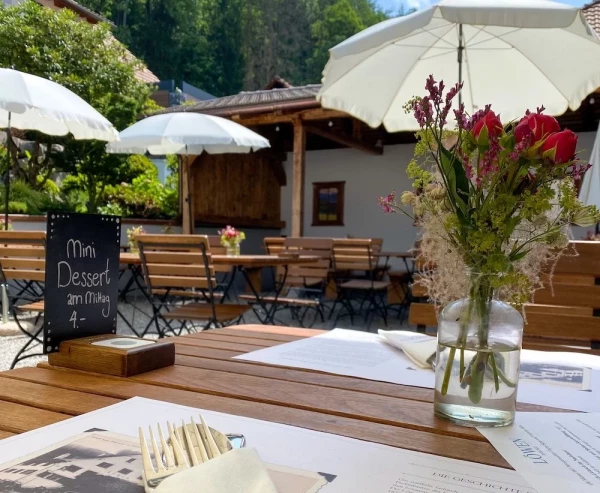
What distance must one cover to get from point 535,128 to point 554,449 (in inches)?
17.6

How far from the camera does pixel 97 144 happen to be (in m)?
11.2

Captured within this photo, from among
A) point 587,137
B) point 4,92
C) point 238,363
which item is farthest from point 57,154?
point 238,363

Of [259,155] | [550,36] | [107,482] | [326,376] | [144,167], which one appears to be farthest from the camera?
[144,167]

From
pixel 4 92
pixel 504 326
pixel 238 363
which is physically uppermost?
pixel 4 92

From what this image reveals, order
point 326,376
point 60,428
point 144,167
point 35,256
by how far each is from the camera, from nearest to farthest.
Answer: point 60,428
point 326,376
point 35,256
point 144,167

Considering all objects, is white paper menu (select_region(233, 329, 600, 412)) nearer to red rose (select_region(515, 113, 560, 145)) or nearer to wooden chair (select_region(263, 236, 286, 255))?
red rose (select_region(515, 113, 560, 145))

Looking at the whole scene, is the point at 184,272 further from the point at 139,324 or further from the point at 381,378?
the point at 381,378

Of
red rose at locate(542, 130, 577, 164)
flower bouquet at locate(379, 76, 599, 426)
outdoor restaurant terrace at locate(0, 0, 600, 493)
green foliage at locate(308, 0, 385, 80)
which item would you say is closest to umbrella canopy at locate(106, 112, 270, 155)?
outdoor restaurant terrace at locate(0, 0, 600, 493)

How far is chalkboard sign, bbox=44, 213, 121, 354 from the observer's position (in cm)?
111

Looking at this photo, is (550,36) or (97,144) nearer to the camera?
(550,36)

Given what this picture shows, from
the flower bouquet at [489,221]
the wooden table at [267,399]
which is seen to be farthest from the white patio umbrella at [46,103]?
the flower bouquet at [489,221]

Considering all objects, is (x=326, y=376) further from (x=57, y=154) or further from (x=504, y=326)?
(x=57, y=154)

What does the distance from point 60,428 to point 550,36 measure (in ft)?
10.4

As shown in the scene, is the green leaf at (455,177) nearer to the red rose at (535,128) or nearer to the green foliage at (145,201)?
the red rose at (535,128)
